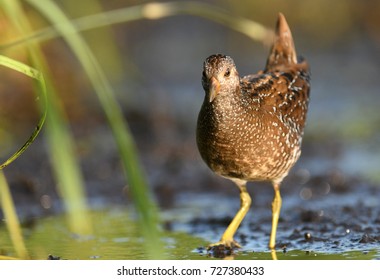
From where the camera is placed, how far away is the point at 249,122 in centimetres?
535

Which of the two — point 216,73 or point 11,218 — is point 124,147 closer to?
point 11,218

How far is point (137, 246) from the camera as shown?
5.70 meters

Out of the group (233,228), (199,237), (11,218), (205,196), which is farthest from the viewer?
(205,196)

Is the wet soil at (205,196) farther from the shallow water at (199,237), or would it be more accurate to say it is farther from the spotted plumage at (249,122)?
the spotted plumage at (249,122)

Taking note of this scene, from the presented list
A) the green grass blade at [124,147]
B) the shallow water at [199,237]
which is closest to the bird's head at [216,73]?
the shallow water at [199,237]

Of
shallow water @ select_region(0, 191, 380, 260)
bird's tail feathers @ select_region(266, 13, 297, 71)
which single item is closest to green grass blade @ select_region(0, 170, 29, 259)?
shallow water @ select_region(0, 191, 380, 260)

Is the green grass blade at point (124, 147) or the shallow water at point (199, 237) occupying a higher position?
the shallow water at point (199, 237)

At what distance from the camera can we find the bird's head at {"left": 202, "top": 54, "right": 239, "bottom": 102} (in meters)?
4.86

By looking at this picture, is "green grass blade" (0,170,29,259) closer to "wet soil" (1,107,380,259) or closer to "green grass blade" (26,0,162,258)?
"wet soil" (1,107,380,259)

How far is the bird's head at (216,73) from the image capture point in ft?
15.9

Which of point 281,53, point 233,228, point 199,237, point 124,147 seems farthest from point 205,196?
point 124,147

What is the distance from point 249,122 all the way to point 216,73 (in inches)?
23.6

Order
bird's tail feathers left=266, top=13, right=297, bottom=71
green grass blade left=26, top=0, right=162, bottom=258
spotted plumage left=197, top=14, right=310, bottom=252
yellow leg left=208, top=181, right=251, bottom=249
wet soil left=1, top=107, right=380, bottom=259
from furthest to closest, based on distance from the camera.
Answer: bird's tail feathers left=266, top=13, right=297, bottom=71
wet soil left=1, top=107, right=380, bottom=259
yellow leg left=208, top=181, right=251, bottom=249
spotted plumage left=197, top=14, right=310, bottom=252
green grass blade left=26, top=0, right=162, bottom=258
